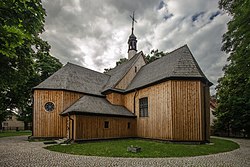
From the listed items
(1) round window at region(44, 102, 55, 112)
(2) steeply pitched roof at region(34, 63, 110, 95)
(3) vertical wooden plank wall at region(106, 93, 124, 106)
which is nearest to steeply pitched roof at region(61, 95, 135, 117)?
(3) vertical wooden plank wall at region(106, 93, 124, 106)

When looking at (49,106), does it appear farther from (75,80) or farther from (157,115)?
(157,115)

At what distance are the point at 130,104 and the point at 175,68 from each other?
20.2 ft

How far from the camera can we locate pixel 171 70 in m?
15.8

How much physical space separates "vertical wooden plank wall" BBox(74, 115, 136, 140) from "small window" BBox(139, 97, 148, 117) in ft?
3.85

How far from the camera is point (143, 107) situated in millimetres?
17719

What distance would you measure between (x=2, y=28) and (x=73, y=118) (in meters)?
12.7

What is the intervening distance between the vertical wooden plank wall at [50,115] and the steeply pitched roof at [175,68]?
22.5ft

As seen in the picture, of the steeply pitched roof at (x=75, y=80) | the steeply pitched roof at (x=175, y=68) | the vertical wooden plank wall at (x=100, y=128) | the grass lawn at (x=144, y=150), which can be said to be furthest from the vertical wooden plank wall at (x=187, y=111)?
the steeply pitched roof at (x=75, y=80)

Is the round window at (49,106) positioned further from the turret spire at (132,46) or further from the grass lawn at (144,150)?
the turret spire at (132,46)

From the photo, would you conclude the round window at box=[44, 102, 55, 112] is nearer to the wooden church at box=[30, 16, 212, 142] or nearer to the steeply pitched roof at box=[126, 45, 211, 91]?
the wooden church at box=[30, 16, 212, 142]

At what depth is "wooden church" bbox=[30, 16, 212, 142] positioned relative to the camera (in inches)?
575

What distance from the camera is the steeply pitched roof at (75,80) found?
18516mm

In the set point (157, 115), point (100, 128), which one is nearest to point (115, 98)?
point (100, 128)

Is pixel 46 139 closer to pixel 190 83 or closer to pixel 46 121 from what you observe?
pixel 46 121
